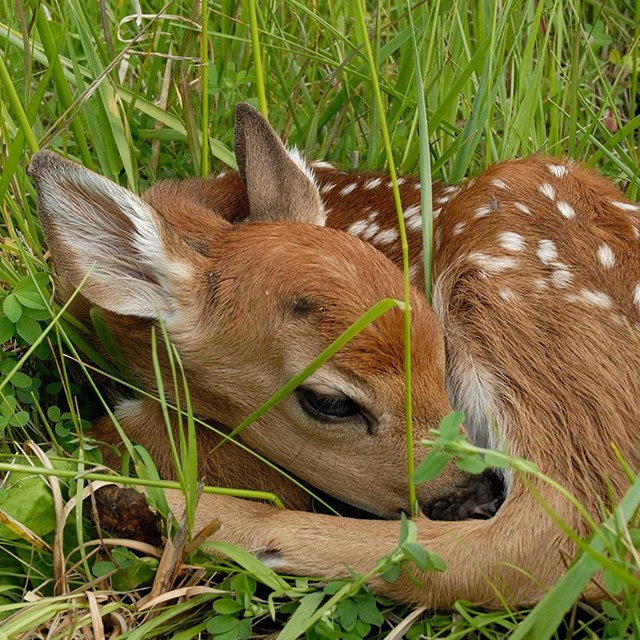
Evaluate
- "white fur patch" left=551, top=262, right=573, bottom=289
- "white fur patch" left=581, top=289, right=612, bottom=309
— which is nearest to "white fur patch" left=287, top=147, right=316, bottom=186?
"white fur patch" left=551, top=262, right=573, bottom=289

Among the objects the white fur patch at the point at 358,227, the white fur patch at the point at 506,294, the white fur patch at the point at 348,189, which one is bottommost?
the white fur patch at the point at 506,294

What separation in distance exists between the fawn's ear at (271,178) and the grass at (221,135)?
172mm

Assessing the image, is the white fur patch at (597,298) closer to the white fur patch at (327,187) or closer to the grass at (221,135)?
the grass at (221,135)

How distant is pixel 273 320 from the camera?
288 cm

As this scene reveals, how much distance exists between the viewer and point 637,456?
2.82 meters

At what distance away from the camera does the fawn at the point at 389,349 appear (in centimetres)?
272

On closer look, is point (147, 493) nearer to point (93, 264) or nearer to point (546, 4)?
point (93, 264)

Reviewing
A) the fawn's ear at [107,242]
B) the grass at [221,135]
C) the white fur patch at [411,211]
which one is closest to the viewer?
the grass at [221,135]

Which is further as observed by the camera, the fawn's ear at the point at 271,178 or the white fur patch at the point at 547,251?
the fawn's ear at the point at 271,178

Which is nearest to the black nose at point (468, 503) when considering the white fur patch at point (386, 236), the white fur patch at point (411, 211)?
the white fur patch at point (386, 236)

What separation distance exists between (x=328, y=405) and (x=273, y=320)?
0.89 feet

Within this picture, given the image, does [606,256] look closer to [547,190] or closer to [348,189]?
[547,190]

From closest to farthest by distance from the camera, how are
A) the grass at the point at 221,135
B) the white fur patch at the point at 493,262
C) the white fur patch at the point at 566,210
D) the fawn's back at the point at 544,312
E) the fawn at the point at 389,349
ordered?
1. the grass at the point at 221,135
2. the fawn at the point at 389,349
3. the fawn's back at the point at 544,312
4. the white fur patch at the point at 493,262
5. the white fur patch at the point at 566,210

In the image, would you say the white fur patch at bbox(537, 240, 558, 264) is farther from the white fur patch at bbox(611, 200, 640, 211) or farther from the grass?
the grass
